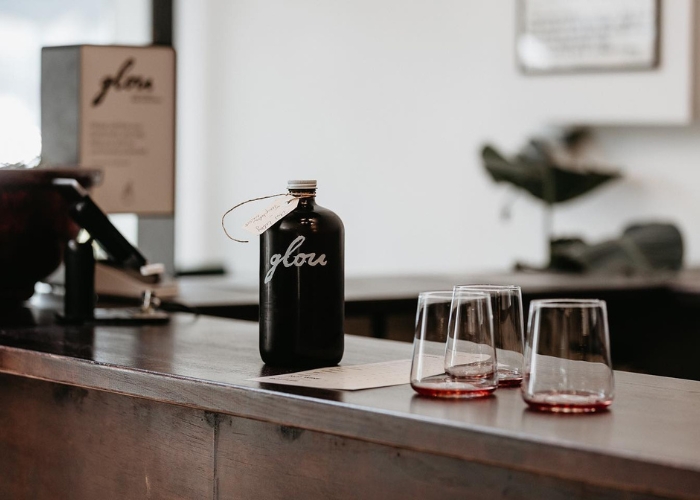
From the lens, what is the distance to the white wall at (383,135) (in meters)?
4.04

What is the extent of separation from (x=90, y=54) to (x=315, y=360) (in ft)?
3.59

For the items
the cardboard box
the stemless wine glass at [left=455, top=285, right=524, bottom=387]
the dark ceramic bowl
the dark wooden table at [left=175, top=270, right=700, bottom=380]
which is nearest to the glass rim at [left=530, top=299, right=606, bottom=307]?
the stemless wine glass at [left=455, top=285, right=524, bottom=387]

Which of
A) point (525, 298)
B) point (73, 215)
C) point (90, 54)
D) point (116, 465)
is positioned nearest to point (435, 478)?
point (116, 465)

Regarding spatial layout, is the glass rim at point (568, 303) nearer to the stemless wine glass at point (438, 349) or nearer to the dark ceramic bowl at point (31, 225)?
the stemless wine glass at point (438, 349)

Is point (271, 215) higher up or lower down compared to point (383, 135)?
lower down

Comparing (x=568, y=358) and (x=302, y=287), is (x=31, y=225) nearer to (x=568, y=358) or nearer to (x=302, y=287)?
(x=302, y=287)

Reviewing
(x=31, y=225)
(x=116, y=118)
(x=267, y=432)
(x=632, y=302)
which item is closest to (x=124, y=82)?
(x=116, y=118)

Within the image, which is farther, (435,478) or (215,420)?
(215,420)

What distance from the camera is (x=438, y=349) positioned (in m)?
1.02

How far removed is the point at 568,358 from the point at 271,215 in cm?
43

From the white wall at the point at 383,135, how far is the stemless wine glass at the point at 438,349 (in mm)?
2938

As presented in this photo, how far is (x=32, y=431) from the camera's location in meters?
1.47

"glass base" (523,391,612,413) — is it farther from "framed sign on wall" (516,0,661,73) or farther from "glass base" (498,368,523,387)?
"framed sign on wall" (516,0,661,73)

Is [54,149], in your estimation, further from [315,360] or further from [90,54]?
[315,360]
